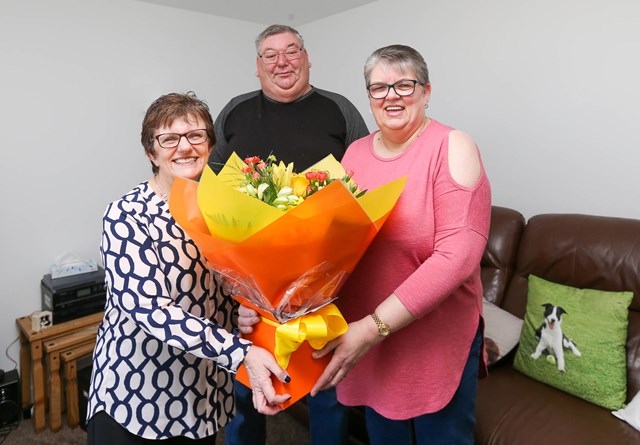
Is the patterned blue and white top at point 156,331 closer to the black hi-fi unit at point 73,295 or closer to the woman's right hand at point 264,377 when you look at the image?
the woman's right hand at point 264,377

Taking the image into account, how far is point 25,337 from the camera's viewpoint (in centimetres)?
264

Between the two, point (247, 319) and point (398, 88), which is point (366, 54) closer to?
point (398, 88)

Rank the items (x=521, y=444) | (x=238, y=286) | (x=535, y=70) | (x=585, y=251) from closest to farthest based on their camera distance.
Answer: (x=238, y=286) < (x=521, y=444) < (x=585, y=251) < (x=535, y=70)

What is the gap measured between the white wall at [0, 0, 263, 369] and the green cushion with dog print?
2.56m

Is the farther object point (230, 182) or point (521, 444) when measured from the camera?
point (521, 444)

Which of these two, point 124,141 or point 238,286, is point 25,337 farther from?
point 238,286

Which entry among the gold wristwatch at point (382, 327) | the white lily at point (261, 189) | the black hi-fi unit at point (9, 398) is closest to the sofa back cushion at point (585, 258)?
the gold wristwatch at point (382, 327)

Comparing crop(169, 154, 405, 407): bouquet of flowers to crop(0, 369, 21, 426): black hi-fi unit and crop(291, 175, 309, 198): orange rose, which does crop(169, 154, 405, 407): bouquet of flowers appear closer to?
crop(291, 175, 309, 198): orange rose

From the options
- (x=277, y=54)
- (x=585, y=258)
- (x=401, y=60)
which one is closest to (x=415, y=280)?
(x=401, y=60)

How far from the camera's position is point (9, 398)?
2.51 meters

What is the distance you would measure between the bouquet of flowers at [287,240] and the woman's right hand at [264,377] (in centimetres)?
2

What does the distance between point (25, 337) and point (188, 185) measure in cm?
231

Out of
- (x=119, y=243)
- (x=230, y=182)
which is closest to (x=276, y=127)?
(x=230, y=182)

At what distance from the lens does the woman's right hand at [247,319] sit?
1.07 m
